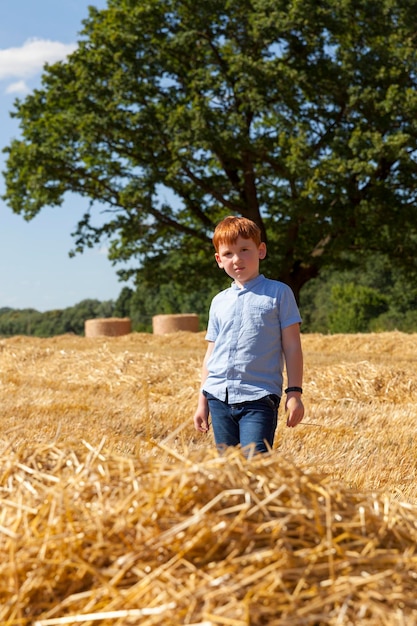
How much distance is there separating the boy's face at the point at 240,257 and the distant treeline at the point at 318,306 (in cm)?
2009

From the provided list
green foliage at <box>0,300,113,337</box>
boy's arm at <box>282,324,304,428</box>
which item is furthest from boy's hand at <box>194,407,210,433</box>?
green foliage at <box>0,300,113,337</box>

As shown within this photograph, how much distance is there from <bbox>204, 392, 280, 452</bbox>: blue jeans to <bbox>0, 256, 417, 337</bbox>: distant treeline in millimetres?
20131

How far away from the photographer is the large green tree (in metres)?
20.4

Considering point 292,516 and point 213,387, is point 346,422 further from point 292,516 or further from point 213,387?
point 292,516

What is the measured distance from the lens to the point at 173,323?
24.6 m

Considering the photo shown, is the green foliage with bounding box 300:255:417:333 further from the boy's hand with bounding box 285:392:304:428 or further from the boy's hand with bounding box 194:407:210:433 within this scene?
the boy's hand with bounding box 285:392:304:428

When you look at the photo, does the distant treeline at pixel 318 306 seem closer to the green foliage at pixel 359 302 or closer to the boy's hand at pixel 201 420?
the green foliage at pixel 359 302

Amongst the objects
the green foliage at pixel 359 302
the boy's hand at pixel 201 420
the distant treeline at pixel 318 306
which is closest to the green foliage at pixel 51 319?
the distant treeline at pixel 318 306

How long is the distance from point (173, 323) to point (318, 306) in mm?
29143

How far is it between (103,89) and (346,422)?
17.6 m

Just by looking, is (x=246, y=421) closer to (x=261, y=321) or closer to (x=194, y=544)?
(x=261, y=321)

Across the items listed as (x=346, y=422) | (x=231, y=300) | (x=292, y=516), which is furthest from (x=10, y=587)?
(x=346, y=422)

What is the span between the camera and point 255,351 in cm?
374

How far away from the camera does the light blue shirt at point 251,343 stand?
12.2ft
